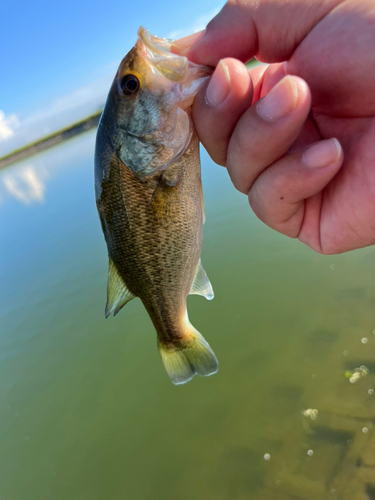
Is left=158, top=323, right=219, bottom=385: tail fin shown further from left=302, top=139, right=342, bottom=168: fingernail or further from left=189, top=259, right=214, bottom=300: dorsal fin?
left=302, top=139, right=342, bottom=168: fingernail

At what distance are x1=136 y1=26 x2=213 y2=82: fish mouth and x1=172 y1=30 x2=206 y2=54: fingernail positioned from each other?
0.07m

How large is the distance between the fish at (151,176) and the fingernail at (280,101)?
437 mm

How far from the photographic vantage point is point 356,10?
137 cm

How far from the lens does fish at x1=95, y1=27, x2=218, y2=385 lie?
63.9 inches

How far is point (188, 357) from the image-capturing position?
8.03 feet

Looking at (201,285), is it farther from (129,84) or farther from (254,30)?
(254,30)

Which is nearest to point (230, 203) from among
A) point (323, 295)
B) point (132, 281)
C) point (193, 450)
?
point (323, 295)

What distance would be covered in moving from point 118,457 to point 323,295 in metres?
3.59

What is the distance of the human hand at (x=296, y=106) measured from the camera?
1.38 meters

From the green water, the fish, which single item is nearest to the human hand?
the fish

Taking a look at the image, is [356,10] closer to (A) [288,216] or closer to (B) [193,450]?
(A) [288,216]

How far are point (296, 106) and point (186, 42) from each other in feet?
2.67

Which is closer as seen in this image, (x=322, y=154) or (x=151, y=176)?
(x=322, y=154)

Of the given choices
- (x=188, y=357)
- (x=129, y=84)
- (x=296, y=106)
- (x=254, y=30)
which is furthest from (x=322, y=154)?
(x=188, y=357)
